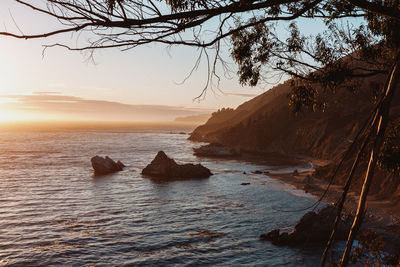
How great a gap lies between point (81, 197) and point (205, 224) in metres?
19.5

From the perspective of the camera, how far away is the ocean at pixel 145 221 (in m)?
21.6

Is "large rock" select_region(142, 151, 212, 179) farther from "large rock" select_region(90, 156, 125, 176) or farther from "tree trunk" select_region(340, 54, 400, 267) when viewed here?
"tree trunk" select_region(340, 54, 400, 267)

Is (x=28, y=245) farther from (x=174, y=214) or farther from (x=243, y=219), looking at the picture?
(x=243, y=219)

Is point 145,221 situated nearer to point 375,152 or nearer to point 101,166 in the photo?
point 375,152

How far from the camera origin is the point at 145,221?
29516 mm

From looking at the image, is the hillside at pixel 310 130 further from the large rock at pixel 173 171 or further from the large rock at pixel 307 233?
the large rock at pixel 307 233

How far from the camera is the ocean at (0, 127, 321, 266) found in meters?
21.6

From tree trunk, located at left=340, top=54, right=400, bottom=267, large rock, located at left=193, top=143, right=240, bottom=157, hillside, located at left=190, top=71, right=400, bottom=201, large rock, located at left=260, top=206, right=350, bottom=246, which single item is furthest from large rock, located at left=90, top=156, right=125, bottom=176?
tree trunk, located at left=340, top=54, right=400, bottom=267

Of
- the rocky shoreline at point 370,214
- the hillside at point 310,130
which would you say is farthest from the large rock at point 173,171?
the hillside at point 310,130

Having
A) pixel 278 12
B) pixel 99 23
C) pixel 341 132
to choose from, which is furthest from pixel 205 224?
pixel 341 132

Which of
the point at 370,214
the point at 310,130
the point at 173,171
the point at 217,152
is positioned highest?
the point at 310,130

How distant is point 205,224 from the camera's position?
2852 centimetres

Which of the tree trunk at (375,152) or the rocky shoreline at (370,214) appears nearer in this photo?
the tree trunk at (375,152)

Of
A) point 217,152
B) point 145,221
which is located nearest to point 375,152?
point 145,221
